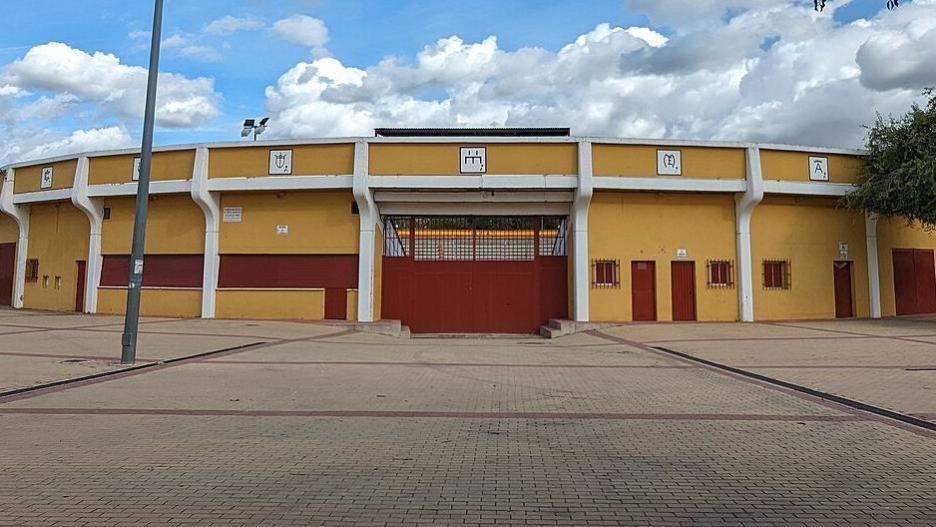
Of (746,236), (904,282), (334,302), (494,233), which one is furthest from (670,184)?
(334,302)

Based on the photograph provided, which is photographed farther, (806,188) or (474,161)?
(806,188)

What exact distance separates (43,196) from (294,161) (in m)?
12.3

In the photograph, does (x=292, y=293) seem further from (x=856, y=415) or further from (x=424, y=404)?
(x=856, y=415)

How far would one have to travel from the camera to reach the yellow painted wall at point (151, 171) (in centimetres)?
2341

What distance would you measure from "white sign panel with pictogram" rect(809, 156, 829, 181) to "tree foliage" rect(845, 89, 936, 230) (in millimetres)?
1155

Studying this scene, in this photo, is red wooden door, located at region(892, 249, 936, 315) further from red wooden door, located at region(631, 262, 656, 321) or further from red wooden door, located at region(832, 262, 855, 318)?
red wooden door, located at region(631, 262, 656, 321)

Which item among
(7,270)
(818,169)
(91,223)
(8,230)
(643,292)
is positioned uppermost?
(818,169)

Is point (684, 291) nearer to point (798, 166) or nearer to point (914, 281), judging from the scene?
point (798, 166)

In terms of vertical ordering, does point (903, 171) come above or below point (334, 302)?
above

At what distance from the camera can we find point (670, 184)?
72.9 feet

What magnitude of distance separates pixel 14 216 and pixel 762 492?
3308 cm

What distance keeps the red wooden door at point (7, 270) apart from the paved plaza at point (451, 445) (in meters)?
20.5

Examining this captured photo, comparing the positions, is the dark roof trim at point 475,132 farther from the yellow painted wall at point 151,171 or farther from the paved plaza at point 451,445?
the paved plaza at point 451,445

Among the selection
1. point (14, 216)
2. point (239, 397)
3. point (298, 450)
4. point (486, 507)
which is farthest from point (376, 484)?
point (14, 216)
